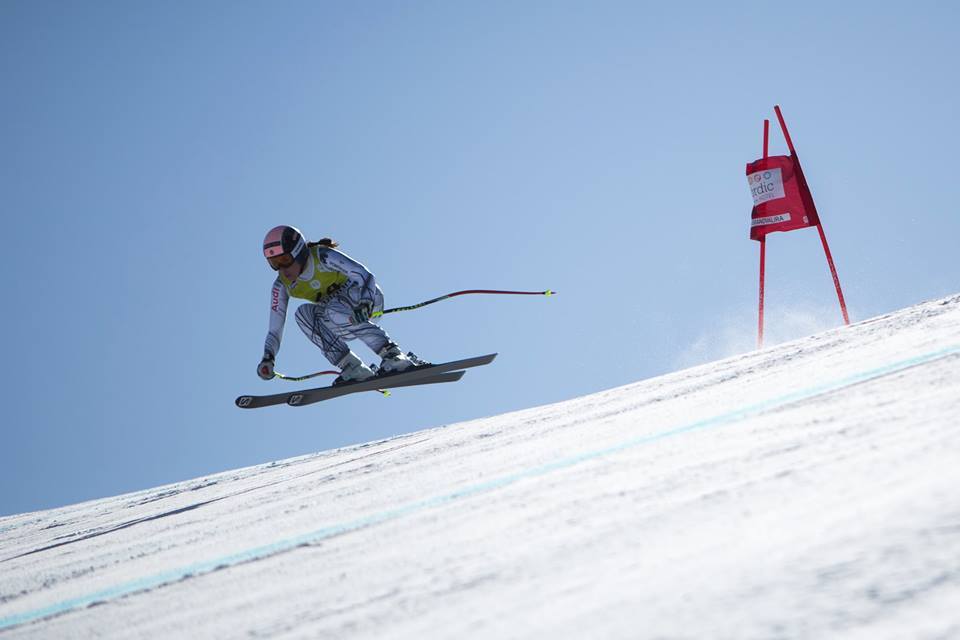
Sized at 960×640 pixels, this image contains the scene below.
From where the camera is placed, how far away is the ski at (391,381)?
27.4ft

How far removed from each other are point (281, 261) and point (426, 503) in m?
5.82

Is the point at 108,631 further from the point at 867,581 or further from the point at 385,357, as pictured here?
the point at 385,357

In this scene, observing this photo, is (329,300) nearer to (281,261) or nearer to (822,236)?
(281,261)

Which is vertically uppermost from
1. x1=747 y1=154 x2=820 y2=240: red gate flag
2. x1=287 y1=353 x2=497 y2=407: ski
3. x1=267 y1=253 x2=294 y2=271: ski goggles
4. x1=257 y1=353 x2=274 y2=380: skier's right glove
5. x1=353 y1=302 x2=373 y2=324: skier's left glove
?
x1=747 y1=154 x2=820 y2=240: red gate flag

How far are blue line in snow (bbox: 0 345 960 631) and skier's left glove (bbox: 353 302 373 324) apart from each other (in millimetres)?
5541

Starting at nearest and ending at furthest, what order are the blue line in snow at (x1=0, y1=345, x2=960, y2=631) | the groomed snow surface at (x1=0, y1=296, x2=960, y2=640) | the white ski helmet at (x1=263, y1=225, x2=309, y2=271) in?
1. the groomed snow surface at (x1=0, y1=296, x2=960, y2=640)
2. the blue line in snow at (x1=0, y1=345, x2=960, y2=631)
3. the white ski helmet at (x1=263, y1=225, x2=309, y2=271)

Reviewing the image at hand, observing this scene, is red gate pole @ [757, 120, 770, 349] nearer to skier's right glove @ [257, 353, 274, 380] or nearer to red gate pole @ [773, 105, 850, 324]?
red gate pole @ [773, 105, 850, 324]

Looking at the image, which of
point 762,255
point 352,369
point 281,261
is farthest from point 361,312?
point 762,255

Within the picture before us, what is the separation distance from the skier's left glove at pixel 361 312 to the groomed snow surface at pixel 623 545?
472cm

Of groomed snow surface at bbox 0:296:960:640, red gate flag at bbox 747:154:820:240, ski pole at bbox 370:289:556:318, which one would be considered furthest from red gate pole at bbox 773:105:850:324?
groomed snow surface at bbox 0:296:960:640

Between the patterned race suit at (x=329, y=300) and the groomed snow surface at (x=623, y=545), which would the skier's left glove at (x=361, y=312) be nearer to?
the patterned race suit at (x=329, y=300)

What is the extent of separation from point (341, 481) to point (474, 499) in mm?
1878

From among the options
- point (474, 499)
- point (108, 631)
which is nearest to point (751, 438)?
point (474, 499)

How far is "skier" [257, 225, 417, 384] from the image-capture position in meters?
8.15
